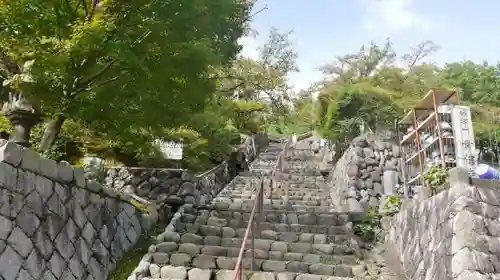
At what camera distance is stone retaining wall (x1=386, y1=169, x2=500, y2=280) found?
466 centimetres

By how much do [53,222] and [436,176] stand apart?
15.9ft

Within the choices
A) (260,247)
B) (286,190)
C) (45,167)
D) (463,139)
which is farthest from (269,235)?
(286,190)

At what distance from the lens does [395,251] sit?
7.13 meters

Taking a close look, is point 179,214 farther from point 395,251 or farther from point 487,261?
point 487,261

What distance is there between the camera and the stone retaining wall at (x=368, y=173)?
1127 cm

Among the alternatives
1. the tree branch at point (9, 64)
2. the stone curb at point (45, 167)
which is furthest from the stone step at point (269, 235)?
the tree branch at point (9, 64)

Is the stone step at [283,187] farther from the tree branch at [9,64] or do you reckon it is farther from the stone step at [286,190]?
the tree branch at [9,64]

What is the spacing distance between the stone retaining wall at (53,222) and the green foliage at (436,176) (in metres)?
4.71

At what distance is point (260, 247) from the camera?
290 inches

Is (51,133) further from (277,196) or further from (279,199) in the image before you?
(277,196)

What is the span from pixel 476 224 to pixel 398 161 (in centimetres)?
688

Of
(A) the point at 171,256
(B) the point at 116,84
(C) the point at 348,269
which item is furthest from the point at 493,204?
(B) the point at 116,84

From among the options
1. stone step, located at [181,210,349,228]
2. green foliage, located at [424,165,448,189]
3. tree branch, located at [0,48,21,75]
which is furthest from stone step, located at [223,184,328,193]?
tree branch, located at [0,48,21,75]

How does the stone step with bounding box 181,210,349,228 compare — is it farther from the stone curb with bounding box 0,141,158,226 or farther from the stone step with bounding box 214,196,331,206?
the stone step with bounding box 214,196,331,206
